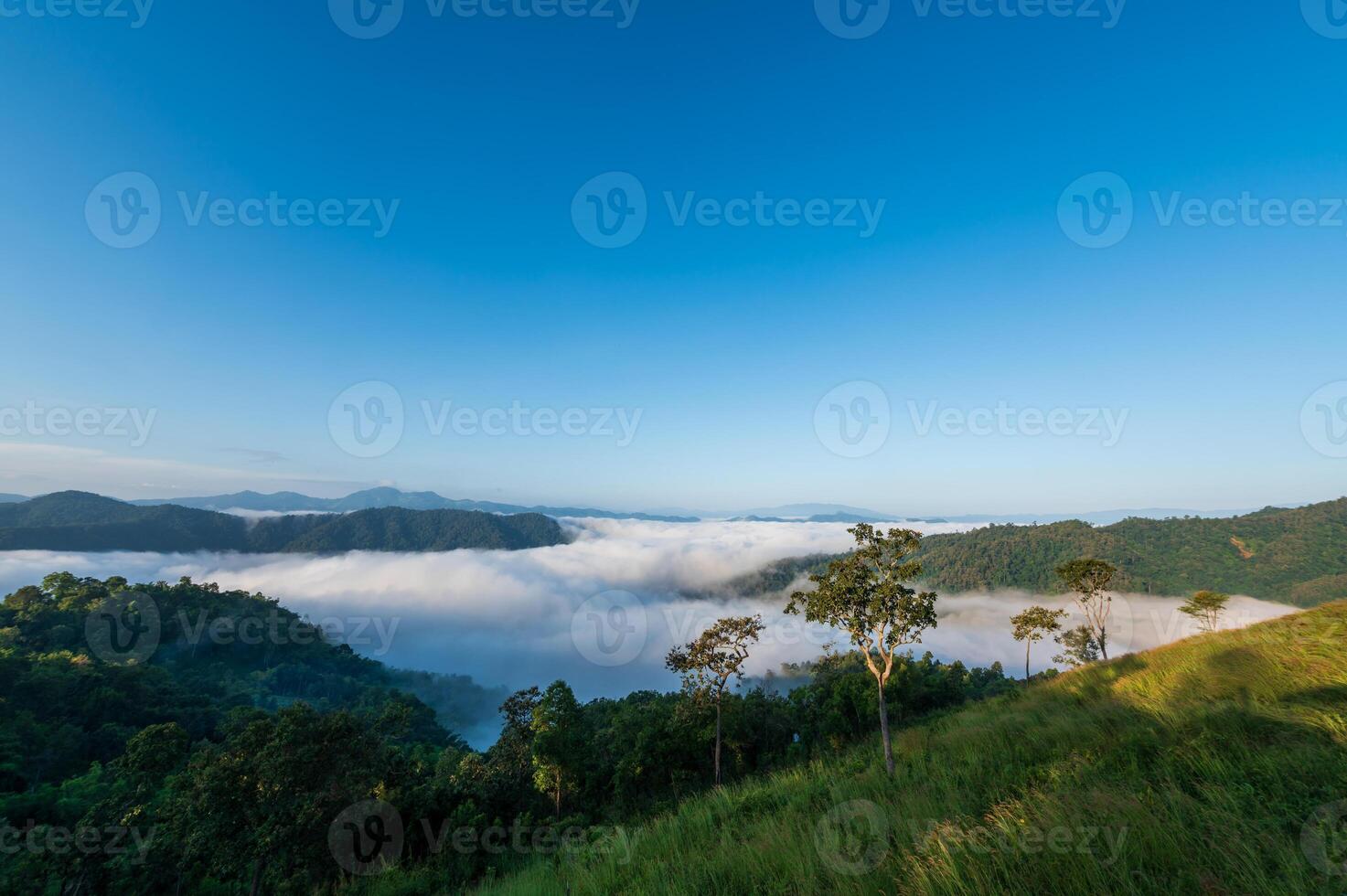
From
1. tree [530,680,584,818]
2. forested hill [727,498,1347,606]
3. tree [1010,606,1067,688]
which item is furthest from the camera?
forested hill [727,498,1347,606]

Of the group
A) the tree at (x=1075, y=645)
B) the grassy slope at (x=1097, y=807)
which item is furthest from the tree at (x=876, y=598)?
the tree at (x=1075, y=645)

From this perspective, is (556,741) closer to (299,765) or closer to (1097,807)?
(299,765)

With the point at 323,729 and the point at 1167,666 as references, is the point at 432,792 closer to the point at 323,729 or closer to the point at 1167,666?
the point at 323,729

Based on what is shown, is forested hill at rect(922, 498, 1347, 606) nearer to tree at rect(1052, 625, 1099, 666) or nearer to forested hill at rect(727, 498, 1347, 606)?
forested hill at rect(727, 498, 1347, 606)

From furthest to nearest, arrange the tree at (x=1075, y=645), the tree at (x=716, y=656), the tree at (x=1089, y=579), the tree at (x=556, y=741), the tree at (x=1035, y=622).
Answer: the tree at (x=1075, y=645)
the tree at (x=1035, y=622)
the tree at (x=1089, y=579)
the tree at (x=716, y=656)
the tree at (x=556, y=741)

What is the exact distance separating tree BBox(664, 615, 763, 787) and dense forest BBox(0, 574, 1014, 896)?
218 cm

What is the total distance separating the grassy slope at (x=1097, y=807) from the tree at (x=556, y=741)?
58.8 feet

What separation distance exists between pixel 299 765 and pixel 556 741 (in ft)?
39.7

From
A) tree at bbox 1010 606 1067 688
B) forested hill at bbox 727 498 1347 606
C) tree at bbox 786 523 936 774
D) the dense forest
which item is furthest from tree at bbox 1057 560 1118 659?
forested hill at bbox 727 498 1347 606

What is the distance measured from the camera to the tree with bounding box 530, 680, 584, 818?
1013 inches

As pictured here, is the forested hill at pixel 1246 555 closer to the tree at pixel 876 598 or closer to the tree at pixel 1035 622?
the tree at pixel 1035 622

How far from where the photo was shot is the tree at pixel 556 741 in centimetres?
2572

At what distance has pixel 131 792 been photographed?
70.1 ft

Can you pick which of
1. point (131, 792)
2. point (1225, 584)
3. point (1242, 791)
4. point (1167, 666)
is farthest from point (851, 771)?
point (1225, 584)
